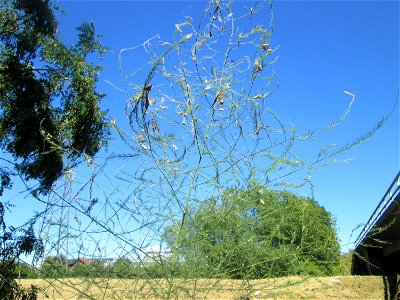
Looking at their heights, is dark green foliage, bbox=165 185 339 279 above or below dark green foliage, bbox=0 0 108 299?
below

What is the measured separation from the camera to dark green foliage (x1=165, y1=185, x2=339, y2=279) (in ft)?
8.39


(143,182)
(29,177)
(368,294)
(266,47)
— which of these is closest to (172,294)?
(143,182)

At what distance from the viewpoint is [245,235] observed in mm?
2719

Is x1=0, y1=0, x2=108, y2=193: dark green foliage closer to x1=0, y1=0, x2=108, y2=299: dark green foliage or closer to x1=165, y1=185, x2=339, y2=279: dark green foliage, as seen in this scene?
x1=0, y1=0, x2=108, y2=299: dark green foliage

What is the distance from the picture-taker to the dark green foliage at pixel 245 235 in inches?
101

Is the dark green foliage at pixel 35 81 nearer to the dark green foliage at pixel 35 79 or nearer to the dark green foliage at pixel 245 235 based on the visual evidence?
the dark green foliage at pixel 35 79

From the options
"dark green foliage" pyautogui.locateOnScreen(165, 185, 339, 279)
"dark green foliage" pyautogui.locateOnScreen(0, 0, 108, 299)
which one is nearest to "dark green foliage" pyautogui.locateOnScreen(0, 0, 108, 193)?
"dark green foliage" pyautogui.locateOnScreen(0, 0, 108, 299)

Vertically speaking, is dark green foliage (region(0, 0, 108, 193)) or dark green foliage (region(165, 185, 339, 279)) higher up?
dark green foliage (region(0, 0, 108, 193))

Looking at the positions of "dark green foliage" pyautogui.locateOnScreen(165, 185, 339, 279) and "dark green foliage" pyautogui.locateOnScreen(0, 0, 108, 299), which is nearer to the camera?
"dark green foliage" pyautogui.locateOnScreen(165, 185, 339, 279)

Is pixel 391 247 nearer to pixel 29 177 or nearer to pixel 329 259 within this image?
pixel 29 177

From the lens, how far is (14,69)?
8.45 meters

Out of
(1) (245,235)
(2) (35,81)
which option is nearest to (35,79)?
(2) (35,81)

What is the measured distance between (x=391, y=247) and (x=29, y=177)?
12.4 metres

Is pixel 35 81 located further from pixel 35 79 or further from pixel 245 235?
pixel 245 235
